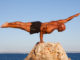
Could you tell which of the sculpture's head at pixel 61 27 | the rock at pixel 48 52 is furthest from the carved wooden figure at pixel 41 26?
the rock at pixel 48 52

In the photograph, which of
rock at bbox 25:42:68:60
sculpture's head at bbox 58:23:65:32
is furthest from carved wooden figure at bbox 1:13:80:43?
rock at bbox 25:42:68:60

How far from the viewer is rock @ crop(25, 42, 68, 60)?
12.8 m

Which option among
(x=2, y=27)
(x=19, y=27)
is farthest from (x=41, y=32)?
(x=2, y=27)

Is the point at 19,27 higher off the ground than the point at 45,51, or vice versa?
the point at 19,27

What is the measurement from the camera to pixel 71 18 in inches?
546

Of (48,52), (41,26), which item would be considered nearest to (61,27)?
(41,26)

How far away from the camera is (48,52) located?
12.9 meters

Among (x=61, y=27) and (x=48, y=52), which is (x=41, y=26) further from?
(x=48, y=52)

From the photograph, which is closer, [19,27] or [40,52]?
[40,52]

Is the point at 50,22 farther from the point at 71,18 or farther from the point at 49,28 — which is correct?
the point at 71,18

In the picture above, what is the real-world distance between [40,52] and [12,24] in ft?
8.27

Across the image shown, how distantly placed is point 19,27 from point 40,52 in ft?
7.12

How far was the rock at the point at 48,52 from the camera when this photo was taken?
12.8 meters

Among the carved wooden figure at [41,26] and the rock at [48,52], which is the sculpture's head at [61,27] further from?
the rock at [48,52]
